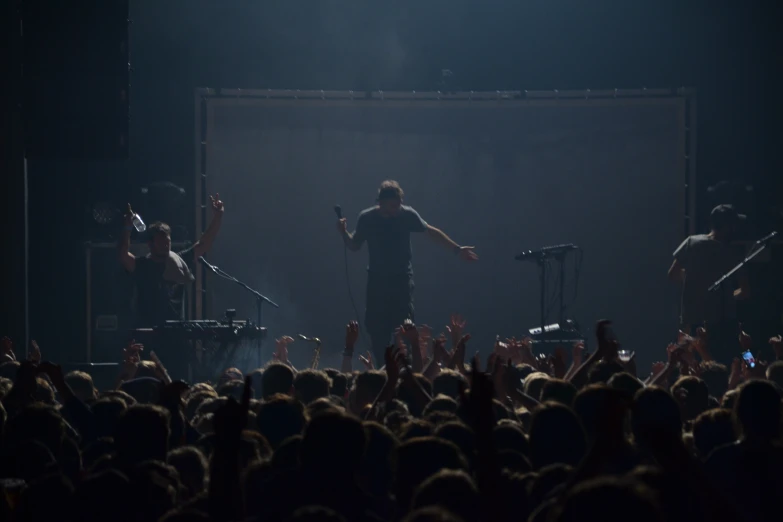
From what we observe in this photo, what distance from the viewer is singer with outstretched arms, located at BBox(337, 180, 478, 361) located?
953cm

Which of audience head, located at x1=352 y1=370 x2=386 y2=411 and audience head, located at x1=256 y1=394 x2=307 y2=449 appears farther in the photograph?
audience head, located at x1=352 y1=370 x2=386 y2=411

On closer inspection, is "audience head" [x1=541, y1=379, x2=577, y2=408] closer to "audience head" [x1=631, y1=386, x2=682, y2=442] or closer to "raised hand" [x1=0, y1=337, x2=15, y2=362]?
"audience head" [x1=631, y1=386, x2=682, y2=442]

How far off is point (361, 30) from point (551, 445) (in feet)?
36.5

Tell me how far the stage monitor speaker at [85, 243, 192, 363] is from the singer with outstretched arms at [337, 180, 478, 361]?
3032mm

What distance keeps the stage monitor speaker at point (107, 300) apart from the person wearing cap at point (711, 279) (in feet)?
18.7

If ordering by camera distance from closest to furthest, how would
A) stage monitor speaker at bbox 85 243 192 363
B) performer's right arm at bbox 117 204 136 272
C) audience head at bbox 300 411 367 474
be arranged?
audience head at bbox 300 411 367 474
performer's right arm at bbox 117 204 136 272
stage monitor speaker at bbox 85 243 192 363

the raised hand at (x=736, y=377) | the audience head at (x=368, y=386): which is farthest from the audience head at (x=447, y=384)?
the raised hand at (x=736, y=377)

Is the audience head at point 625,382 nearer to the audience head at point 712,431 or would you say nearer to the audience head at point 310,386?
the audience head at point 712,431

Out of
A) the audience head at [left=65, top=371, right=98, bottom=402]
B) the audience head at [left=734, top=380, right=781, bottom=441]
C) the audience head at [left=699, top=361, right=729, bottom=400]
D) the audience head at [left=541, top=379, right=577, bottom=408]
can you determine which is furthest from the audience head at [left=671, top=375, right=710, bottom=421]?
the audience head at [left=65, top=371, right=98, bottom=402]

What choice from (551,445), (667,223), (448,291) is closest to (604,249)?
(667,223)

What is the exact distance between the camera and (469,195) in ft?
43.8

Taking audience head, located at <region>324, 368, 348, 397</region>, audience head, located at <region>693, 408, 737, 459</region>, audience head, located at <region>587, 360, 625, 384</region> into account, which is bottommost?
audience head, located at <region>324, 368, 348, 397</region>

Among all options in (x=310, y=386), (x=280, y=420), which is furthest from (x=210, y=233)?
(x=280, y=420)

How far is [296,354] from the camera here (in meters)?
13.1
